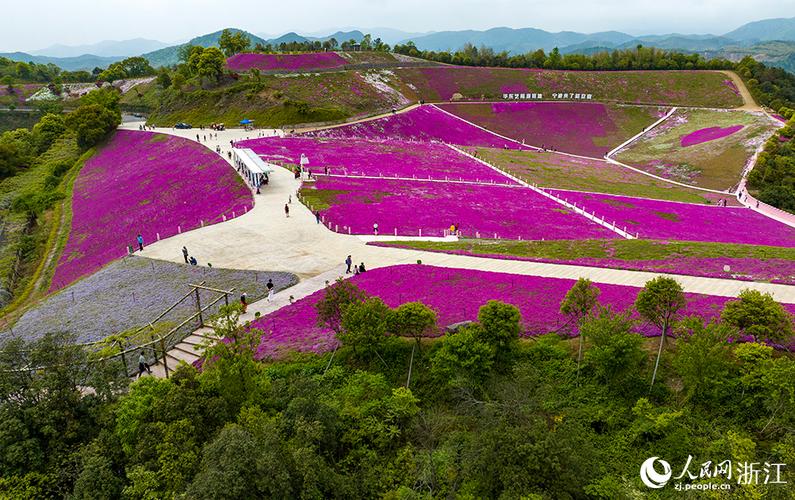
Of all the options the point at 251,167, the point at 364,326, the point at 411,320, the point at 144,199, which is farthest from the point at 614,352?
the point at 144,199

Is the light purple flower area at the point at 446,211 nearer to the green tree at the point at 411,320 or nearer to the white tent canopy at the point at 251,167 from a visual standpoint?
the white tent canopy at the point at 251,167

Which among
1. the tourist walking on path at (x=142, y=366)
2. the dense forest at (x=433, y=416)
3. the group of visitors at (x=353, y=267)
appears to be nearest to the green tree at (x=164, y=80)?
the group of visitors at (x=353, y=267)

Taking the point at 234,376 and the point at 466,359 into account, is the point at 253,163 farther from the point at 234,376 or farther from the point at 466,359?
the point at 466,359

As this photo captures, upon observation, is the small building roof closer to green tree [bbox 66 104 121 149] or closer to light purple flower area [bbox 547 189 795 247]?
light purple flower area [bbox 547 189 795 247]

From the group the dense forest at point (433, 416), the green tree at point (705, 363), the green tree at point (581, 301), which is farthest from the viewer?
the green tree at point (581, 301)

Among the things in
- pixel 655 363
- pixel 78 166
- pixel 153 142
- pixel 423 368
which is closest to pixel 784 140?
pixel 655 363

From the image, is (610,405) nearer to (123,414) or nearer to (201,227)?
(123,414)

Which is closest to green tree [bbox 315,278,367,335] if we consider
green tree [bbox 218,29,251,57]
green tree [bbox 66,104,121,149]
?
green tree [bbox 66,104,121,149]

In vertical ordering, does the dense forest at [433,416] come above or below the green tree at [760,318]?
below
